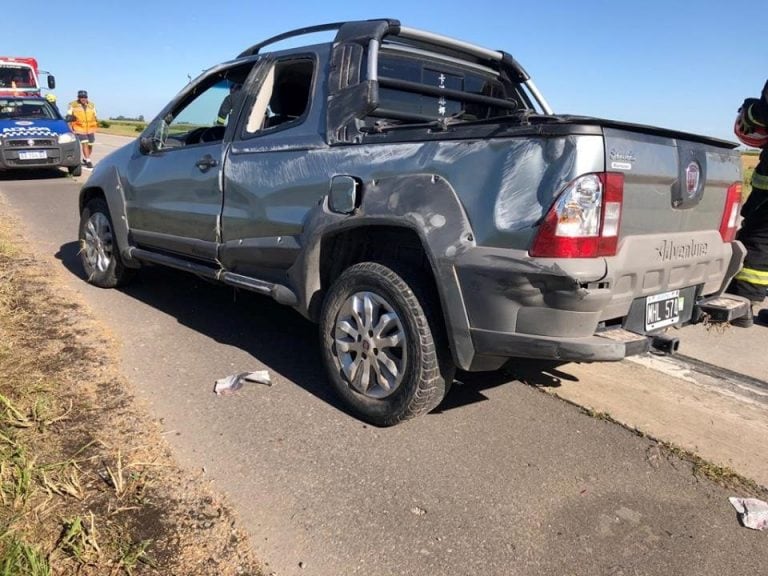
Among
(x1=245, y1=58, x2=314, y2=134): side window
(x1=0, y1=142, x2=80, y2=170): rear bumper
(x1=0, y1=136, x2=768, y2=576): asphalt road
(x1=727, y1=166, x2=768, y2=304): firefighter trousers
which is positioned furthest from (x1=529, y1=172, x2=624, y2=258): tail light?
(x1=0, y1=142, x2=80, y2=170): rear bumper

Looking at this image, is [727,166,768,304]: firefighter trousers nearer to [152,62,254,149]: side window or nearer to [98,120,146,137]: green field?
[152,62,254,149]: side window

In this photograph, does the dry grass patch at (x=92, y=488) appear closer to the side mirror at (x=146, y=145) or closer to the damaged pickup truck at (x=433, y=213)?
the damaged pickup truck at (x=433, y=213)

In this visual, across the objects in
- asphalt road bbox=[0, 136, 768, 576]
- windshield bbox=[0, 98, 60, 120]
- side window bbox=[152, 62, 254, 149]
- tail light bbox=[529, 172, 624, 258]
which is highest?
windshield bbox=[0, 98, 60, 120]

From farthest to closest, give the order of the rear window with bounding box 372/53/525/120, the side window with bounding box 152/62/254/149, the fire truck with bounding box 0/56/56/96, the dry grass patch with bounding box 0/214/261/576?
the fire truck with bounding box 0/56/56/96
the side window with bounding box 152/62/254/149
the rear window with bounding box 372/53/525/120
the dry grass patch with bounding box 0/214/261/576

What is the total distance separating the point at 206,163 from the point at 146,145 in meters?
1.01

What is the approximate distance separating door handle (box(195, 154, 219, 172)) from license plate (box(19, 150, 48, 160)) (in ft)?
38.4

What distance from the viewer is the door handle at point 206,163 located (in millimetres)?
4216

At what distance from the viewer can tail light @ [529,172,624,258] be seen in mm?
2539

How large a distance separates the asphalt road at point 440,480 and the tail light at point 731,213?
1239 mm

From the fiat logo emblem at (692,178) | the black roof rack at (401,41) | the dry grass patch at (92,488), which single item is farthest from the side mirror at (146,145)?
the fiat logo emblem at (692,178)

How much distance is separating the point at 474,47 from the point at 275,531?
11.0 feet

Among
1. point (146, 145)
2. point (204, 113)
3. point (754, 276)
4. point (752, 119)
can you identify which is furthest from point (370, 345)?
point (752, 119)

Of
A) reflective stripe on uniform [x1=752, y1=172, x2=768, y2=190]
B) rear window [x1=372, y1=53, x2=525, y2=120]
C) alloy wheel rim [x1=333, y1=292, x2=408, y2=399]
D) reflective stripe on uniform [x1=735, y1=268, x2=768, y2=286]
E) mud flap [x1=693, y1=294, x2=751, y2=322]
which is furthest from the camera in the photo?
reflective stripe on uniform [x1=752, y1=172, x2=768, y2=190]

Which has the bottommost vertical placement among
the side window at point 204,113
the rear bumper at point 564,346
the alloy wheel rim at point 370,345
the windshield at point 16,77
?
the alloy wheel rim at point 370,345
